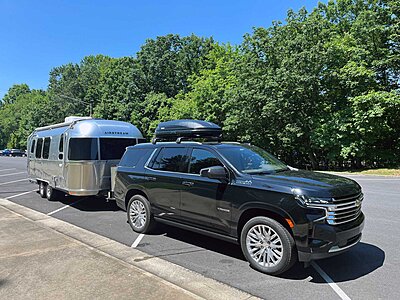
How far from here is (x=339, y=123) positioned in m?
21.7

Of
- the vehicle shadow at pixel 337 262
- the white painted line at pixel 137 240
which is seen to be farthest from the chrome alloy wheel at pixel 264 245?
the white painted line at pixel 137 240

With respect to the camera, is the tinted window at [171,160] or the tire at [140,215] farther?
the tire at [140,215]

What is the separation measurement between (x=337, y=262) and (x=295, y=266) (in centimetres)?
66

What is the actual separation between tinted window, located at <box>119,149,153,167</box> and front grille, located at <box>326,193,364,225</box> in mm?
3862

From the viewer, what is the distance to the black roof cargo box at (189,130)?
6.75 meters

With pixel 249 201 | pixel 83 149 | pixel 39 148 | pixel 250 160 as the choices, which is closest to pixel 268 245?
pixel 249 201

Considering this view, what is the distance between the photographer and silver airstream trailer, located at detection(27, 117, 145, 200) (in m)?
8.60

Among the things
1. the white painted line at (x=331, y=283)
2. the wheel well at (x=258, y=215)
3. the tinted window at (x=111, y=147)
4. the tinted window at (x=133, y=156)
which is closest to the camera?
the white painted line at (x=331, y=283)

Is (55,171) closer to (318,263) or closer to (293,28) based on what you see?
(318,263)

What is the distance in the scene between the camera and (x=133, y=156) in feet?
22.5

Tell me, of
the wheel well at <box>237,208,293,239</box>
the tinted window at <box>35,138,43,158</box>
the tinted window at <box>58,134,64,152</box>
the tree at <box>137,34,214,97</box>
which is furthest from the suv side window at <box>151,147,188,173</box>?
the tree at <box>137,34,214,97</box>

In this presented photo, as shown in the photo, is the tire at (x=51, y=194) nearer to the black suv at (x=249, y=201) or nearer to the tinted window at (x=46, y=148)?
the tinted window at (x=46, y=148)

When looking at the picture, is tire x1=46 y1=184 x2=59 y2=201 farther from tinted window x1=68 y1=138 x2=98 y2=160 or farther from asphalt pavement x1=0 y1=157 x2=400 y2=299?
asphalt pavement x1=0 y1=157 x2=400 y2=299

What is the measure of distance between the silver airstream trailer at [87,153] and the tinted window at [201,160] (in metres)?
4.18
